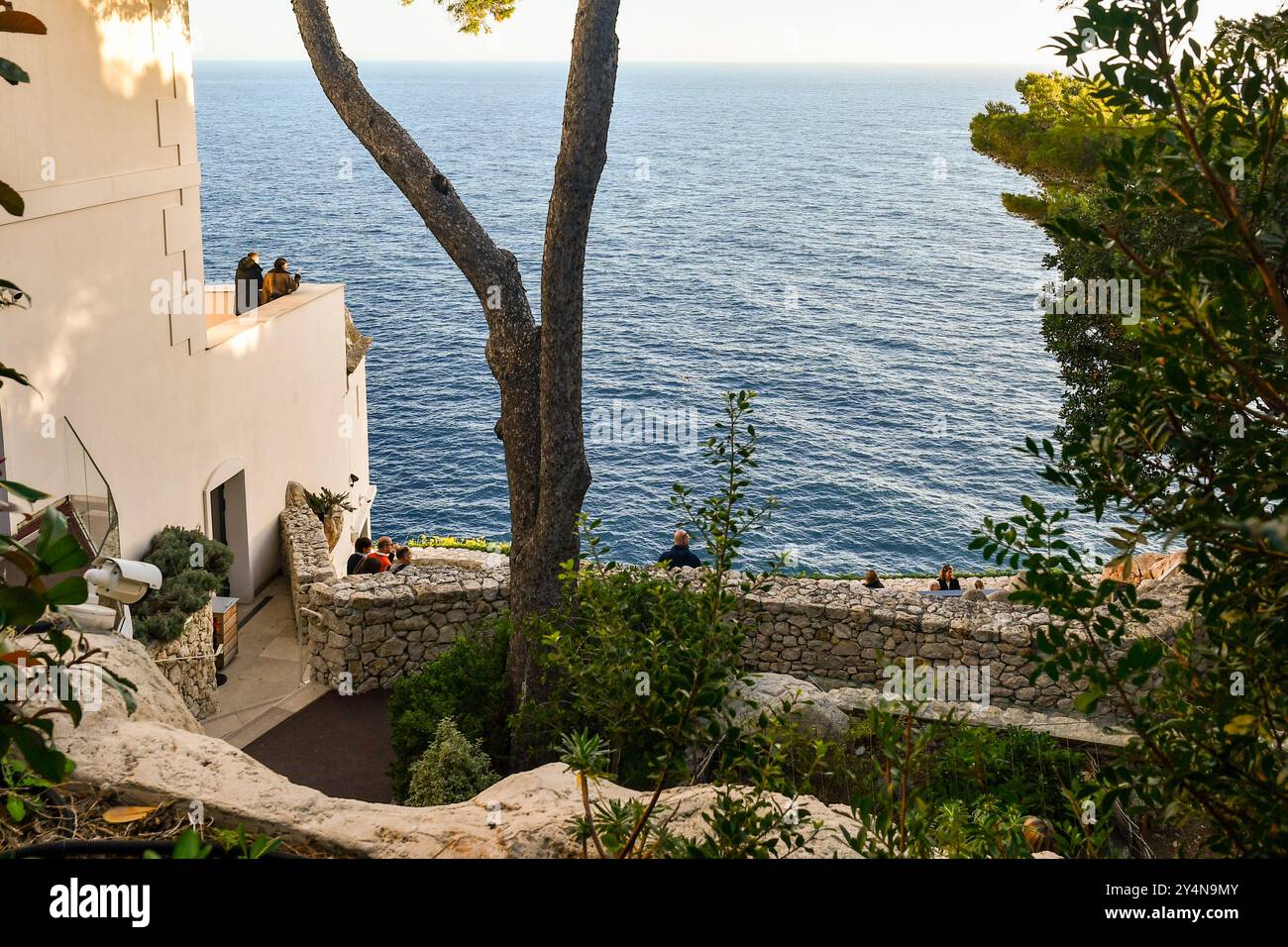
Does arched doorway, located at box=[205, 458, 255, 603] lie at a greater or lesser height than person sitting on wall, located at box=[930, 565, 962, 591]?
greater

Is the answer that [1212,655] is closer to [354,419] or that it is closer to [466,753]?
[466,753]

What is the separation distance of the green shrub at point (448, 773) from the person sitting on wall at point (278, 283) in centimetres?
1053

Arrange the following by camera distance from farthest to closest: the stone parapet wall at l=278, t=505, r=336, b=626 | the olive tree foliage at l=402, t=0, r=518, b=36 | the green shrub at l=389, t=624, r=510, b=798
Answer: the stone parapet wall at l=278, t=505, r=336, b=626
the olive tree foliage at l=402, t=0, r=518, b=36
the green shrub at l=389, t=624, r=510, b=798

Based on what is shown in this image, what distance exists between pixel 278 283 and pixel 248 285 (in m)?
0.88

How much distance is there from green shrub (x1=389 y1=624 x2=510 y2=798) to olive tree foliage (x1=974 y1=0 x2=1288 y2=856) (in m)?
7.86

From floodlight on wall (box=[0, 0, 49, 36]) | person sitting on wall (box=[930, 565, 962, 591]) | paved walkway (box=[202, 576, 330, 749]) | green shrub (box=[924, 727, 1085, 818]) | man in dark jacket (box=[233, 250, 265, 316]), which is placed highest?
floodlight on wall (box=[0, 0, 49, 36])

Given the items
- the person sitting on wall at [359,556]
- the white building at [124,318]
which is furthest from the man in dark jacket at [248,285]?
the person sitting on wall at [359,556]

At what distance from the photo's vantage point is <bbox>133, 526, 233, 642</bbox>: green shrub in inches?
465

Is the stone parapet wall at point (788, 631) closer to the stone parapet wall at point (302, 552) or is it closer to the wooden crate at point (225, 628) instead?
the stone parapet wall at point (302, 552)

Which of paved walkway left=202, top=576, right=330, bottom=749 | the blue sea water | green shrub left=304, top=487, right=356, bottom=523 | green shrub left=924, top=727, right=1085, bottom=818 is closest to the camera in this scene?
green shrub left=924, top=727, right=1085, bottom=818

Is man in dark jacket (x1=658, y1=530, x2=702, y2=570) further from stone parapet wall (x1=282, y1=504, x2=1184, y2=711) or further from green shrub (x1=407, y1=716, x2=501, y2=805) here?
green shrub (x1=407, y1=716, x2=501, y2=805)

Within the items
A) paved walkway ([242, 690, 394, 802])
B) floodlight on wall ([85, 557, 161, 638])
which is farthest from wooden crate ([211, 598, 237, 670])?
floodlight on wall ([85, 557, 161, 638])

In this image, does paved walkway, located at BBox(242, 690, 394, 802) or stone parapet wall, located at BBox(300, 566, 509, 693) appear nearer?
paved walkway, located at BBox(242, 690, 394, 802)
